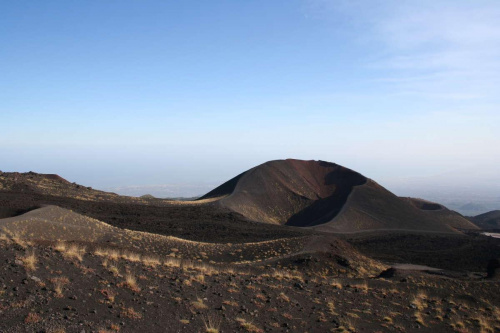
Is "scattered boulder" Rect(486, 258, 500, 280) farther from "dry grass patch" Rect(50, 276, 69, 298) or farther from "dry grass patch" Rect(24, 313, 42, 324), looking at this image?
"dry grass patch" Rect(24, 313, 42, 324)

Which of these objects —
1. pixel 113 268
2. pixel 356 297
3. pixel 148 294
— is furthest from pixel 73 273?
pixel 356 297

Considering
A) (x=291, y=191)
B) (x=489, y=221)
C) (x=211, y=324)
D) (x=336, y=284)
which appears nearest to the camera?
(x=211, y=324)

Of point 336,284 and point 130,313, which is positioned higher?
point 130,313

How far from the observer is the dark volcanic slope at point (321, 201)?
49.3 meters

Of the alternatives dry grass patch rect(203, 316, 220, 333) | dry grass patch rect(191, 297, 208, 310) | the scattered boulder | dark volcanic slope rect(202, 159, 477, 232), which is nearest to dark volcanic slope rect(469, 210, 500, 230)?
dark volcanic slope rect(202, 159, 477, 232)

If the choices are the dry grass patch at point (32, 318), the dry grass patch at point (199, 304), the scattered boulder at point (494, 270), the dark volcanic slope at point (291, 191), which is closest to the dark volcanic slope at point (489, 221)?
the dark volcanic slope at point (291, 191)

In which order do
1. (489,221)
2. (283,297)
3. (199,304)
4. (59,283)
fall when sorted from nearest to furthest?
(59,283)
(199,304)
(283,297)
(489,221)

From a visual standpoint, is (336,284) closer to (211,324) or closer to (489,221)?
(211,324)

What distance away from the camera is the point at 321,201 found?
188 feet

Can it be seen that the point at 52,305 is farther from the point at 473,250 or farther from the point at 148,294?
the point at 473,250

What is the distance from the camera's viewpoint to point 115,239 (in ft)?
68.7

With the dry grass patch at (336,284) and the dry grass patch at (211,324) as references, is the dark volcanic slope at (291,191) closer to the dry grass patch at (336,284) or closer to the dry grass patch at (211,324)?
the dry grass patch at (336,284)

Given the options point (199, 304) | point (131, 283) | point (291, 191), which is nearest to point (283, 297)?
point (199, 304)

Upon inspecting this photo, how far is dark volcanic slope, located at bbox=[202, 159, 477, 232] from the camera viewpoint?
162 feet
